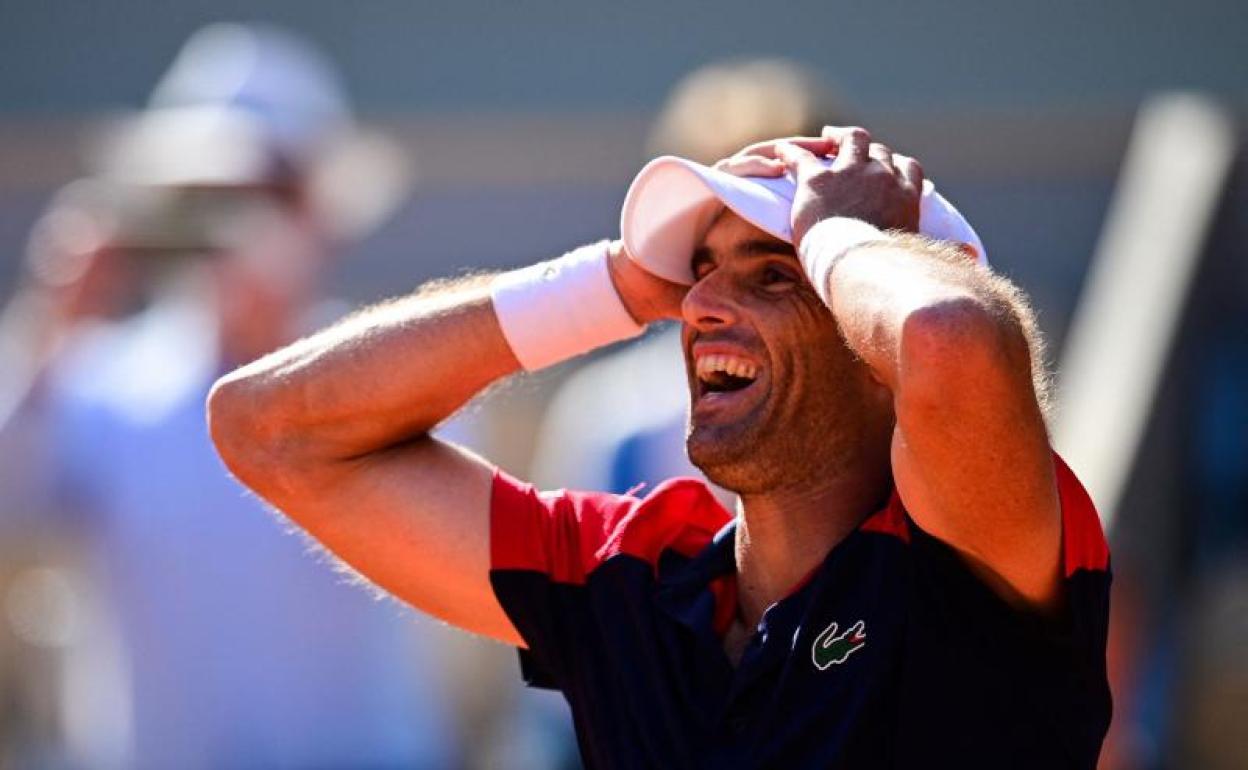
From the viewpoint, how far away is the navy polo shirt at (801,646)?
10.3 ft

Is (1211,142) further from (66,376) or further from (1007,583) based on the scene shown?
(1007,583)

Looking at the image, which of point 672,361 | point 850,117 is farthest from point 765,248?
point 850,117

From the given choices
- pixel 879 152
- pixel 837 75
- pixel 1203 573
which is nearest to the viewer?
pixel 879 152

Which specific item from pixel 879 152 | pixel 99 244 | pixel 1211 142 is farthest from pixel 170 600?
pixel 1211 142

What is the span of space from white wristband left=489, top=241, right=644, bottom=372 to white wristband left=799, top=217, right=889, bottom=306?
20.3 inches

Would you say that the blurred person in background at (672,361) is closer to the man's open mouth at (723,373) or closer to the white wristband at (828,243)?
the man's open mouth at (723,373)

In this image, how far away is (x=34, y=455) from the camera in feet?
18.8

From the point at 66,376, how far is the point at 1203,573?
3221 mm

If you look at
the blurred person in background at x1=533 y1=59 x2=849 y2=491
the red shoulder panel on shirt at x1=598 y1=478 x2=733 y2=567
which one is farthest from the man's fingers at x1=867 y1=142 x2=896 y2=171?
the blurred person in background at x1=533 y1=59 x2=849 y2=491

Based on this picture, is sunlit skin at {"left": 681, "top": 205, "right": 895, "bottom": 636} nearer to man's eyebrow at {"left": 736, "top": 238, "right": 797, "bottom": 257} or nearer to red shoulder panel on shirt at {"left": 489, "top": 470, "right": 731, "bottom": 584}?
man's eyebrow at {"left": 736, "top": 238, "right": 797, "bottom": 257}

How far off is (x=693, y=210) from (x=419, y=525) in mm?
609

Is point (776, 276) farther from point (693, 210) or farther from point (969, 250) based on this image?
point (969, 250)

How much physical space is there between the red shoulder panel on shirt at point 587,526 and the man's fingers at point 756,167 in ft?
1.60

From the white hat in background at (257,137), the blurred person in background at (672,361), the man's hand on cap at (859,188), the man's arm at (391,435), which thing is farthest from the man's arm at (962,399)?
the white hat in background at (257,137)
